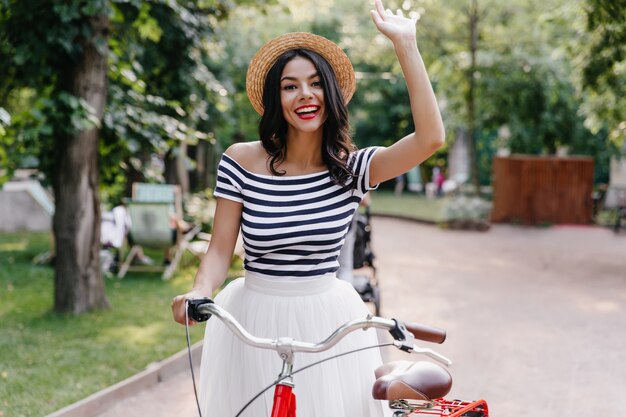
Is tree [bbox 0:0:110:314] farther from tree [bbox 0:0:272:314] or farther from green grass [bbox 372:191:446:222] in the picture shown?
green grass [bbox 372:191:446:222]

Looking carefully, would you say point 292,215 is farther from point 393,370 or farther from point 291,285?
point 393,370

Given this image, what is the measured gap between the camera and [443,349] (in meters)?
8.21

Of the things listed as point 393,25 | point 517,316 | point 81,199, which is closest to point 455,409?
point 393,25

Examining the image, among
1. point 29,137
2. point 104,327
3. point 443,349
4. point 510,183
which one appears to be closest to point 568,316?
point 443,349

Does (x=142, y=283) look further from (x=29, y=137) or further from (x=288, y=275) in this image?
(x=288, y=275)

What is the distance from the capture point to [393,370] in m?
2.88

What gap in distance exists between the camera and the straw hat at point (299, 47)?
320 centimetres

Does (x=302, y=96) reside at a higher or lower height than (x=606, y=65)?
lower

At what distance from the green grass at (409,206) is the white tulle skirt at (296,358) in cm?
1990

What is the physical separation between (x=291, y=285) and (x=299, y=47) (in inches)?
35.8

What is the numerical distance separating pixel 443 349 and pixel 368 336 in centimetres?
533

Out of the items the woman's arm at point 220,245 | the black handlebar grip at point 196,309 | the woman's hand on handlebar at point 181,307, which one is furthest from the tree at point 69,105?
the black handlebar grip at point 196,309

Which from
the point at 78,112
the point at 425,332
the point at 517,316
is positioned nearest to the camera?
the point at 425,332

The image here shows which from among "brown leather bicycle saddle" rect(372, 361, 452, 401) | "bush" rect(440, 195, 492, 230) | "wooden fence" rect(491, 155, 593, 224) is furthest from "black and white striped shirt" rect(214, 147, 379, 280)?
"wooden fence" rect(491, 155, 593, 224)
